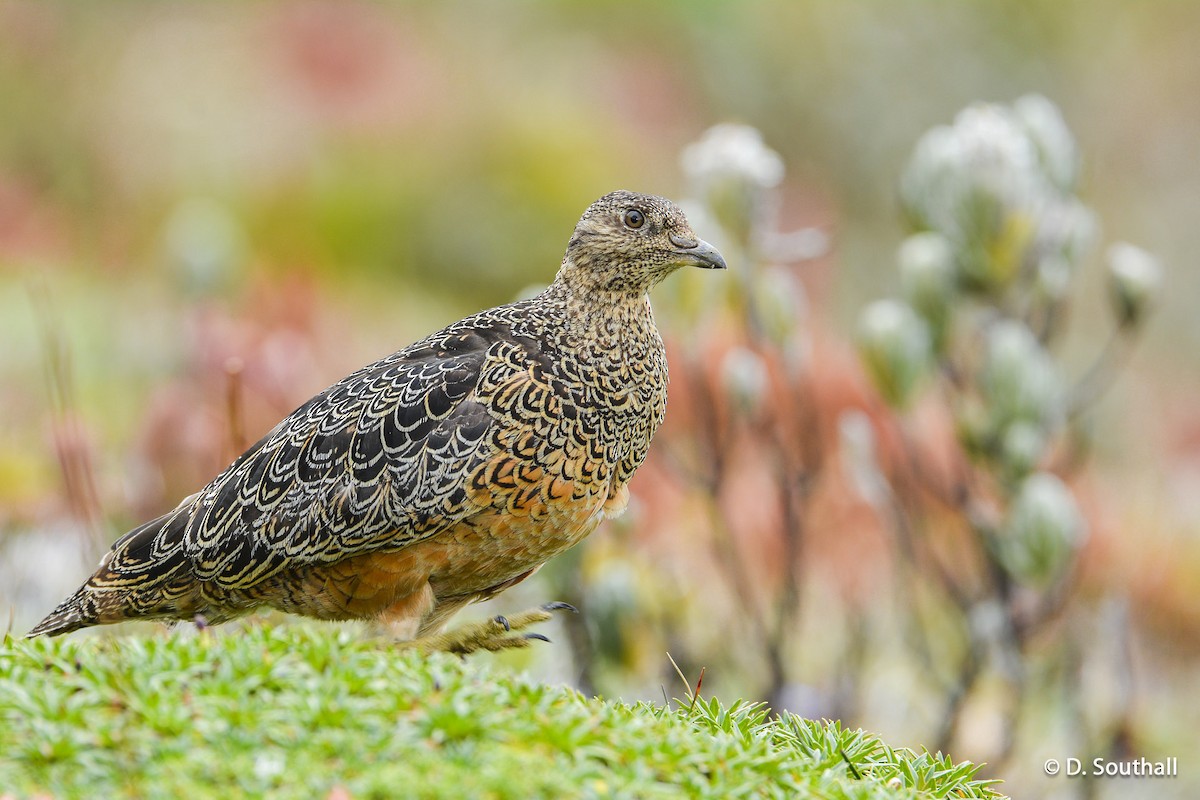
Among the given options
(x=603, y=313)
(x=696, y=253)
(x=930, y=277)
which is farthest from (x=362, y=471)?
(x=930, y=277)

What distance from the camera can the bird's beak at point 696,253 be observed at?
12.7 feet

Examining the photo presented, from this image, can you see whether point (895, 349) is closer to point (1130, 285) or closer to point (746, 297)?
point (746, 297)

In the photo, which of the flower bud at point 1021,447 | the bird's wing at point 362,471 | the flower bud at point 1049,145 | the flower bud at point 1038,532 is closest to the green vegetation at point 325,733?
the bird's wing at point 362,471

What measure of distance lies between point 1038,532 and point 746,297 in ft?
4.87

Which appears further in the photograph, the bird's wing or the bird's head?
the bird's head

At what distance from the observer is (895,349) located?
516cm

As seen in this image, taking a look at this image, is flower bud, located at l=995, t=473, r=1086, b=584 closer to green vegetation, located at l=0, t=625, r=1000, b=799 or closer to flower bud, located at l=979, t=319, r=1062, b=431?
flower bud, located at l=979, t=319, r=1062, b=431

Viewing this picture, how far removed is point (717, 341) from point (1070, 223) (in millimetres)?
5875

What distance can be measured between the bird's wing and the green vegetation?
2.16 ft

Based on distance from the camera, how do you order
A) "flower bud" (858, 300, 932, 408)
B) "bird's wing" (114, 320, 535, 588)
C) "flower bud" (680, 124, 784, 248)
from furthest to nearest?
"flower bud" (680, 124, 784, 248)
"flower bud" (858, 300, 932, 408)
"bird's wing" (114, 320, 535, 588)

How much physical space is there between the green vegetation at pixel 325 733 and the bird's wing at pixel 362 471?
66cm

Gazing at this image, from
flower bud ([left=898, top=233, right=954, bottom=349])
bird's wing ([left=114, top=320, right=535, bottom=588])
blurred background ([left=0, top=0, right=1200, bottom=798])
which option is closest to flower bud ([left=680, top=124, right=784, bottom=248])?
blurred background ([left=0, top=0, right=1200, bottom=798])

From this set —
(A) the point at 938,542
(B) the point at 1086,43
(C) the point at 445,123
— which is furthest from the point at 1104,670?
(B) the point at 1086,43

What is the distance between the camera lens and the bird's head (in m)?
3.91
